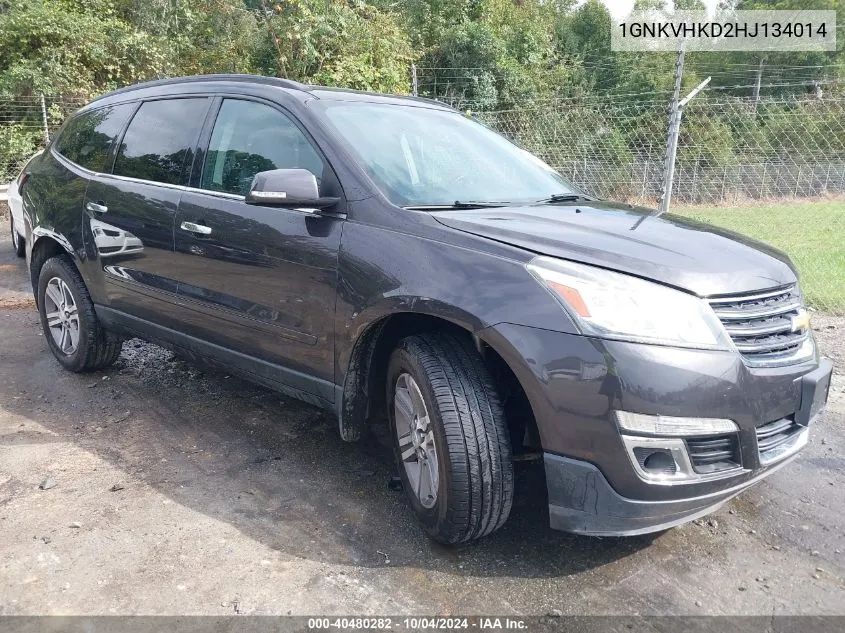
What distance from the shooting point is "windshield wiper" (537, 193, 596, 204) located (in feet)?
11.1

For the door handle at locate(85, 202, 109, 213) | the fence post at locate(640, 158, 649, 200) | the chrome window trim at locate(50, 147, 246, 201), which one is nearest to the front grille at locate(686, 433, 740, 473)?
the chrome window trim at locate(50, 147, 246, 201)

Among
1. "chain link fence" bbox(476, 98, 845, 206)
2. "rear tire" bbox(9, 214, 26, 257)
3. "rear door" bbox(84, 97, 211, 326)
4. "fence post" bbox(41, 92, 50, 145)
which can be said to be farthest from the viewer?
"fence post" bbox(41, 92, 50, 145)

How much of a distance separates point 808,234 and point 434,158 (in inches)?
414

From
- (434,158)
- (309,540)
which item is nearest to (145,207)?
(434,158)

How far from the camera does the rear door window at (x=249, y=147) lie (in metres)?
3.24

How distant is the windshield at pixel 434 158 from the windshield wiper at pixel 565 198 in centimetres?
4

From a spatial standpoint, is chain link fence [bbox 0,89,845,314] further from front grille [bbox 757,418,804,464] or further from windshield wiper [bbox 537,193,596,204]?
front grille [bbox 757,418,804,464]

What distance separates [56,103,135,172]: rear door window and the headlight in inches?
125

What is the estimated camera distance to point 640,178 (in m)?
13.8

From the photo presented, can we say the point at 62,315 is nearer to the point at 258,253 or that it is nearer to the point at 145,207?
the point at 145,207

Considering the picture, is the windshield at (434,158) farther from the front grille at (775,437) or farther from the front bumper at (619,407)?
the front grille at (775,437)

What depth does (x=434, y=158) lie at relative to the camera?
3.41 metres

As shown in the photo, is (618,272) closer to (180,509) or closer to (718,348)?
(718,348)

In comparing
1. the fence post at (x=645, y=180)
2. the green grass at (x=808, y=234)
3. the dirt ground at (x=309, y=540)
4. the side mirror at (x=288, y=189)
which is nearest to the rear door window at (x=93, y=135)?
the dirt ground at (x=309, y=540)
